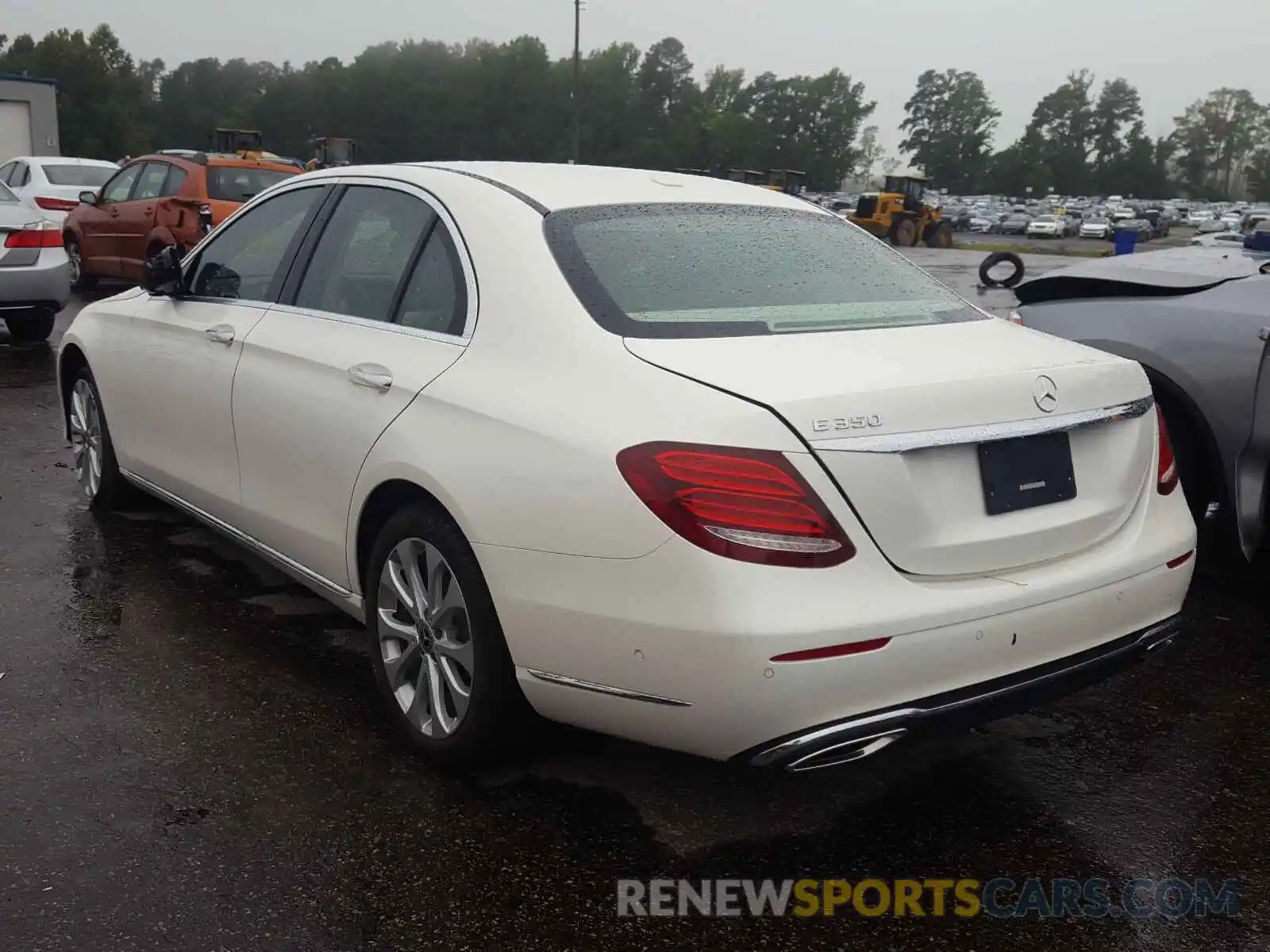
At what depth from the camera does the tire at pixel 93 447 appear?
5.32 metres

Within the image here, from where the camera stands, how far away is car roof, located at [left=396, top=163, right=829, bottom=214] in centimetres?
347

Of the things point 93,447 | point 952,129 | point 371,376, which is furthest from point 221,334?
point 952,129

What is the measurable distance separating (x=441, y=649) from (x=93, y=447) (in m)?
3.09

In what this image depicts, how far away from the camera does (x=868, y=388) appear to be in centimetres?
264

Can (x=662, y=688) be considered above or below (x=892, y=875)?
above

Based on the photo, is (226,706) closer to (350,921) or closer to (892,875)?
(350,921)

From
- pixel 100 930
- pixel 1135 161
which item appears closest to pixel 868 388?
pixel 100 930

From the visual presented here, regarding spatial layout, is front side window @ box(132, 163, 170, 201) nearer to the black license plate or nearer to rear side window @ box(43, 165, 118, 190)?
rear side window @ box(43, 165, 118, 190)

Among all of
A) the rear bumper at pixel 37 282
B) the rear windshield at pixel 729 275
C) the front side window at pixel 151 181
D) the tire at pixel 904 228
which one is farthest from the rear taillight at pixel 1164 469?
the tire at pixel 904 228

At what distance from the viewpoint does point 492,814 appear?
9.87 feet

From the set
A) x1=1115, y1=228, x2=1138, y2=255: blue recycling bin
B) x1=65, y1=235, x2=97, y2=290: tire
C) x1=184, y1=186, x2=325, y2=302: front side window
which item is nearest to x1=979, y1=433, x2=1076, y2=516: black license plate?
x1=184, y1=186, x2=325, y2=302: front side window

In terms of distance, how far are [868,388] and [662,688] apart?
0.76 metres

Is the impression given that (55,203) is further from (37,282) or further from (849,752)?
(849,752)

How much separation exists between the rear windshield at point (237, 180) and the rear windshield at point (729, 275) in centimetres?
993
